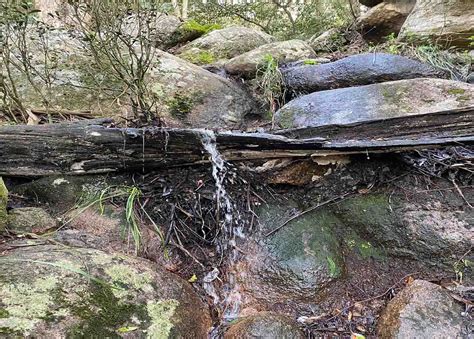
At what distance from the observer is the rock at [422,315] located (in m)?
2.01

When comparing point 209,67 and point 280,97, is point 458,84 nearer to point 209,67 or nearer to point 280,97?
point 280,97

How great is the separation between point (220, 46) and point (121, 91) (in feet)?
8.45

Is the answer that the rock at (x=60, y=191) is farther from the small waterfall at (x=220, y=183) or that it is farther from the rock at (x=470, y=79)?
the rock at (x=470, y=79)

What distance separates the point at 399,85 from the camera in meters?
3.48

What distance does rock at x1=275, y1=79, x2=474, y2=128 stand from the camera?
10.4 ft

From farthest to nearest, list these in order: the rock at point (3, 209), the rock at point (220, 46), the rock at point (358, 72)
→ the rock at point (220, 46)
the rock at point (358, 72)
the rock at point (3, 209)

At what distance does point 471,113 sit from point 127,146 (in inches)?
105

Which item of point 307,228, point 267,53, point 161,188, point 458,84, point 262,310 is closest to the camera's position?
point 262,310

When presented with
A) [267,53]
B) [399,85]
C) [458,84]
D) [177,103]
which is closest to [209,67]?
[267,53]

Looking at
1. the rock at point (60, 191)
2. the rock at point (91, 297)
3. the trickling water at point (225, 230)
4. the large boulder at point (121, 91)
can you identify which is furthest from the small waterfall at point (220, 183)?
the large boulder at point (121, 91)

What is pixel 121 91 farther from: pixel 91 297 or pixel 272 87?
pixel 91 297

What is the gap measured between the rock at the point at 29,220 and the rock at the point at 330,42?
5292mm

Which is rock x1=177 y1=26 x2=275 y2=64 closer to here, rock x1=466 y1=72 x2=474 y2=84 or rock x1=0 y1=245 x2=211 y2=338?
rock x1=466 y1=72 x2=474 y2=84

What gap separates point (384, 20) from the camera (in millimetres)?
6137
